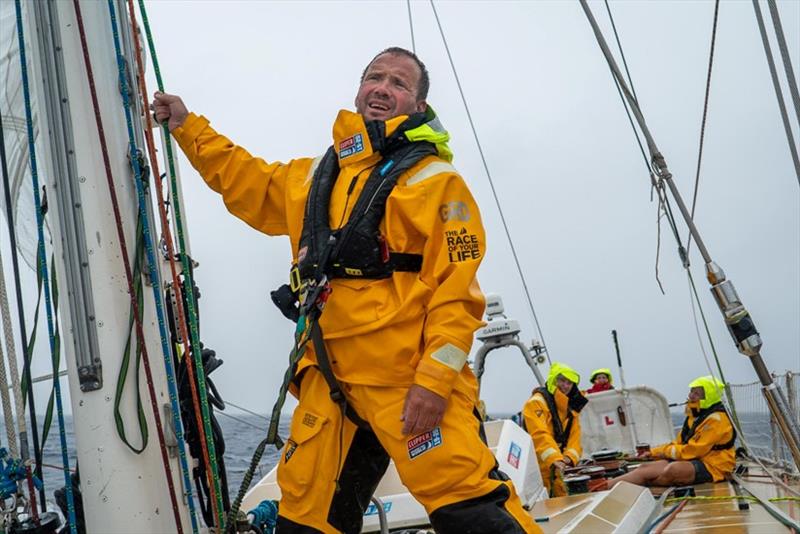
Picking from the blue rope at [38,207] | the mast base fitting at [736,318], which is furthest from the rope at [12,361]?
the mast base fitting at [736,318]

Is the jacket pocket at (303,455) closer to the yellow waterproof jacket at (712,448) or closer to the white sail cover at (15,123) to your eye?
A: the white sail cover at (15,123)

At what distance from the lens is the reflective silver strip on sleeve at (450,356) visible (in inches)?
97.4

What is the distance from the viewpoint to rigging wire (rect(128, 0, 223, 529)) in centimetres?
262

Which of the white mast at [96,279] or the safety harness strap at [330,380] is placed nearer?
the white mast at [96,279]

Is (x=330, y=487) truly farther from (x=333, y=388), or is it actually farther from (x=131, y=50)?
(x=131, y=50)

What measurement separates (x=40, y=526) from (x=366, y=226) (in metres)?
1.28

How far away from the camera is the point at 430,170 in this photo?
2.73m

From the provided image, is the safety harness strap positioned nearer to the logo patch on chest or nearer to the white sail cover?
the logo patch on chest

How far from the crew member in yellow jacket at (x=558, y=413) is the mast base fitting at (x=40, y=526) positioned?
22.2 ft

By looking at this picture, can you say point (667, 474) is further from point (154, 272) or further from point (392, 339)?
point (154, 272)

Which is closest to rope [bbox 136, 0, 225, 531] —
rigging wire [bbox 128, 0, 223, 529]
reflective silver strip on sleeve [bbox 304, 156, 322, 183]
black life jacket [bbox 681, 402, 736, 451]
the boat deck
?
rigging wire [bbox 128, 0, 223, 529]

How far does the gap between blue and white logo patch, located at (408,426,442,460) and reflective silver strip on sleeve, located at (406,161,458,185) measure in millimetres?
759

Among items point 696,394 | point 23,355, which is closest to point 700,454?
point 696,394

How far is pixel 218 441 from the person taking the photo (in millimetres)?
2770
